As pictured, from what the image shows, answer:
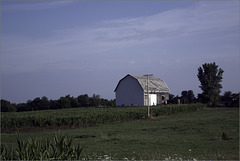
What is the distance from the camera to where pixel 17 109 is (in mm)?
64625

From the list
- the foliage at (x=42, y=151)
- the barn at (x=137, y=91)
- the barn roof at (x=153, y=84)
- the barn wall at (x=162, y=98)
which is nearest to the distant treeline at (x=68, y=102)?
the barn wall at (x=162, y=98)

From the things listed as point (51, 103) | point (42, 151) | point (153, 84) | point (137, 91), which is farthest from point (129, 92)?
point (42, 151)

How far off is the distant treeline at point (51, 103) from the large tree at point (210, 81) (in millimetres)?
19710

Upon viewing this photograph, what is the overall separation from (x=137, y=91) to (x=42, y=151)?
164ft

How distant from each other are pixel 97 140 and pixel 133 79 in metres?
38.5

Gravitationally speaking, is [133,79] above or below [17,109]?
above

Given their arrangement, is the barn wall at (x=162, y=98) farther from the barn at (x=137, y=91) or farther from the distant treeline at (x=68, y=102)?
the distant treeline at (x=68, y=102)

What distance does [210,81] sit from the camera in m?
63.3

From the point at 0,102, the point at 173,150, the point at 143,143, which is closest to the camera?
the point at 173,150

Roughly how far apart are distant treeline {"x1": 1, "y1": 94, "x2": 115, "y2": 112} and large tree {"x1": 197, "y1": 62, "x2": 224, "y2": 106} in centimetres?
1971

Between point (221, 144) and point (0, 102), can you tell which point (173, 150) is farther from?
point (0, 102)

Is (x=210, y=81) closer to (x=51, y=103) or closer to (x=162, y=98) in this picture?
(x=162, y=98)

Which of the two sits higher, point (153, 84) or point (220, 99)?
point (153, 84)

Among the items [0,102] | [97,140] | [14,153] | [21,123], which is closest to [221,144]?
[97,140]
